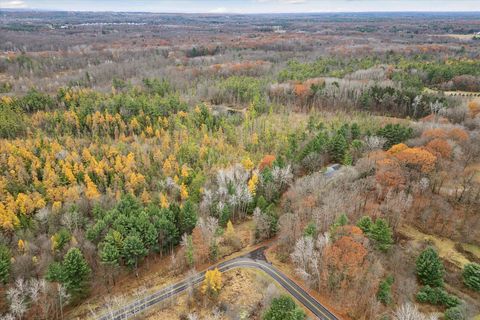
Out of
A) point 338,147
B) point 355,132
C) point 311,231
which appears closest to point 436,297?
point 311,231

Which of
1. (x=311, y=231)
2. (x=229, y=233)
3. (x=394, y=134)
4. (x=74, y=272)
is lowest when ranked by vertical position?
(x=229, y=233)

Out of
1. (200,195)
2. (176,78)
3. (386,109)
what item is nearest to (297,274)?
(200,195)

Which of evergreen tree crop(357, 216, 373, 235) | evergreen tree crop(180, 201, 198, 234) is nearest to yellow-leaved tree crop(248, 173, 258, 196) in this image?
evergreen tree crop(180, 201, 198, 234)

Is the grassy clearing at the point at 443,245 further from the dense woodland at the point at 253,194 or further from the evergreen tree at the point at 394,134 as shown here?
the evergreen tree at the point at 394,134

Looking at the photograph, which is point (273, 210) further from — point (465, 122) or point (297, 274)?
point (465, 122)

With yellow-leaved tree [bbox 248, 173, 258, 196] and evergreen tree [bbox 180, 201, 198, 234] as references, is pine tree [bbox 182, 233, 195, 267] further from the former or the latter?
yellow-leaved tree [bbox 248, 173, 258, 196]

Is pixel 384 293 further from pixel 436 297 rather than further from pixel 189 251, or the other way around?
pixel 189 251
